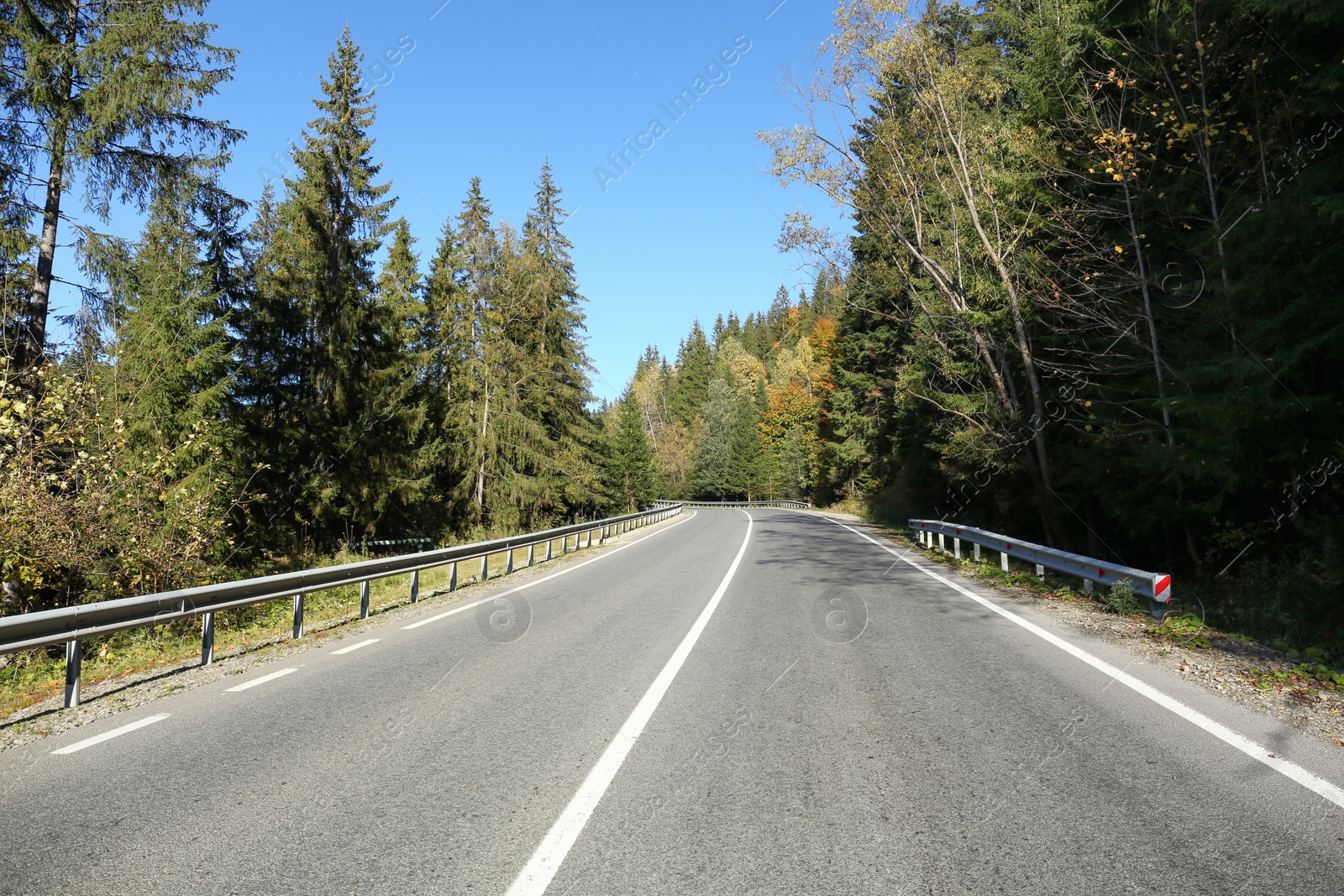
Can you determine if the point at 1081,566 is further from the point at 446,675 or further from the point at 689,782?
the point at 446,675

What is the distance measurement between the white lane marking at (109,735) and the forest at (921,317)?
4.83 m

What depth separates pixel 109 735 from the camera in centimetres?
516

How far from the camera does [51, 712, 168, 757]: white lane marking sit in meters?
4.84

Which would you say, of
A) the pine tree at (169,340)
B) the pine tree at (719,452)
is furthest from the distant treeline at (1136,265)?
the pine tree at (719,452)

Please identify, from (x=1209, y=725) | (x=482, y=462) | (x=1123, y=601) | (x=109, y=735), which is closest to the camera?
(x=1209, y=725)

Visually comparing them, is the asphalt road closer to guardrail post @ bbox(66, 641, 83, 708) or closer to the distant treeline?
guardrail post @ bbox(66, 641, 83, 708)

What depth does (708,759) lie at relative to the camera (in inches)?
175

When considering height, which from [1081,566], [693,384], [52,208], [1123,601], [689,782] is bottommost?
[689,782]

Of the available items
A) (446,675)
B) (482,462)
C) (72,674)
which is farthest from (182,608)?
(482,462)

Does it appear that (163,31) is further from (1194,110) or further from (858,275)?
(1194,110)

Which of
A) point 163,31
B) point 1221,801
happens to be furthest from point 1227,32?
point 163,31

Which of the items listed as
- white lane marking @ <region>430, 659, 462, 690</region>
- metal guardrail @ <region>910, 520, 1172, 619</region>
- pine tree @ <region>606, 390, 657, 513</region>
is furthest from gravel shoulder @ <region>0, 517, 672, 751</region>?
pine tree @ <region>606, 390, 657, 513</region>

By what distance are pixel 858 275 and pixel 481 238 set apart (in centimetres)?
1812

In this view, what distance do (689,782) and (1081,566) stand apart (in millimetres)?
8432
